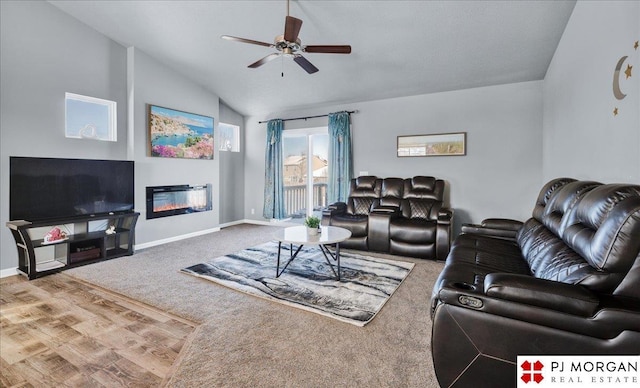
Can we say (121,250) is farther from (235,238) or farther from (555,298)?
(555,298)

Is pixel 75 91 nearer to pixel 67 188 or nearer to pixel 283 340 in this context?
pixel 67 188

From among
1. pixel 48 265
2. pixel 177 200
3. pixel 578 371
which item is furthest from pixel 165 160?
pixel 578 371

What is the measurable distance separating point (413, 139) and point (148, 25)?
4.41 m

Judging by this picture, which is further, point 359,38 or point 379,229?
point 379,229

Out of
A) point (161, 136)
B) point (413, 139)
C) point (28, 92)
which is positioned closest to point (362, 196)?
point (413, 139)

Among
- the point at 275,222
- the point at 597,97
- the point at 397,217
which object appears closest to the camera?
the point at 597,97

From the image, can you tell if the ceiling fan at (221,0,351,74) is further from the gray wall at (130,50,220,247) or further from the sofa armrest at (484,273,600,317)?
the gray wall at (130,50,220,247)

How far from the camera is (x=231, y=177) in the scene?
6816 millimetres

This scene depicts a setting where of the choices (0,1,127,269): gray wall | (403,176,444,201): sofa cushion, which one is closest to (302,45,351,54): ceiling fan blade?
(403,176,444,201): sofa cushion

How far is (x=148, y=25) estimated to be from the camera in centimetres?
407

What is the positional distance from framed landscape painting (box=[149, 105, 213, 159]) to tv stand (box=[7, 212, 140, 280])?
1.31 meters

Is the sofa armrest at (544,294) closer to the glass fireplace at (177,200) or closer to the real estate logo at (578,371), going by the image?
the real estate logo at (578,371)


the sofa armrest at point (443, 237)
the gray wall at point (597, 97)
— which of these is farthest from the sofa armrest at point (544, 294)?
the sofa armrest at point (443, 237)

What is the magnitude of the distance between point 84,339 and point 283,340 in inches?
56.4
